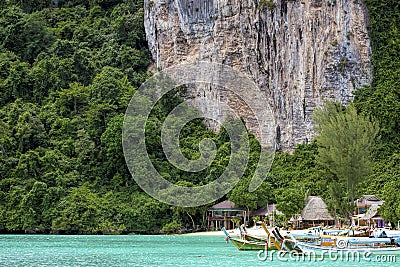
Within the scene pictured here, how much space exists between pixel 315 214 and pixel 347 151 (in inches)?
283

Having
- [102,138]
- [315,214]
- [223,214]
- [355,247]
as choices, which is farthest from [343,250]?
[102,138]

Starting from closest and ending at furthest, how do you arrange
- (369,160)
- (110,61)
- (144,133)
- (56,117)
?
(369,160) → (144,133) → (56,117) → (110,61)

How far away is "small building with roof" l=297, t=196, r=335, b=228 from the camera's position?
2195 inches

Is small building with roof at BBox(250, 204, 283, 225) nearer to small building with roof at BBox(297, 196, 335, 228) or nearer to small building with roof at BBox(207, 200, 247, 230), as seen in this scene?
small building with roof at BBox(207, 200, 247, 230)

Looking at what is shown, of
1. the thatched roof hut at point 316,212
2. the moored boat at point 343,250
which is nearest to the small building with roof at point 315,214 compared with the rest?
the thatched roof hut at point 316,212

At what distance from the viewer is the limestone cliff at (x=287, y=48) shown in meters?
60.6

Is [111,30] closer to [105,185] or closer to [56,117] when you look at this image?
[56,117]

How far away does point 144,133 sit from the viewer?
62.6 meters

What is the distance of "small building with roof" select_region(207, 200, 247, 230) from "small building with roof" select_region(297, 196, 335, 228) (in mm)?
4526

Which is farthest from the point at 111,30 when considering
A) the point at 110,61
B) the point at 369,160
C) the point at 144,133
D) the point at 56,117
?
the point at 369,160

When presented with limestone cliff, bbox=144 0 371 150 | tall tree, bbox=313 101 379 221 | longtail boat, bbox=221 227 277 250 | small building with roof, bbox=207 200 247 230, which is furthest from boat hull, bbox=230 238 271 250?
limestone cliff, bbox=144 0 371 150

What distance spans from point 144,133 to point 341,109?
13.9 metres

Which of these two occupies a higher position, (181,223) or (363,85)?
(363,85)

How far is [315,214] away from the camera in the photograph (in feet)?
183
